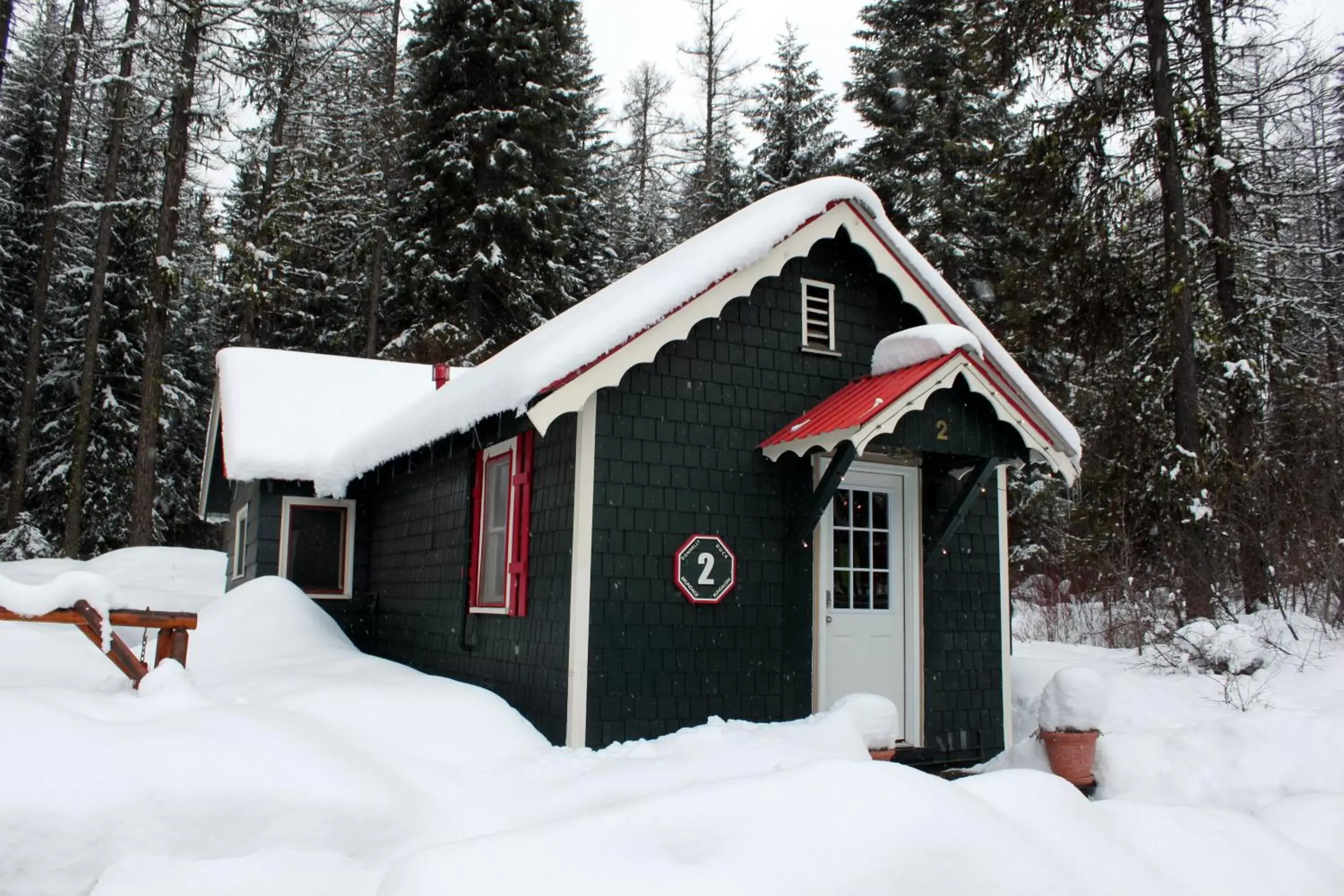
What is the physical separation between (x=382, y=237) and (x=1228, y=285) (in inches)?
660

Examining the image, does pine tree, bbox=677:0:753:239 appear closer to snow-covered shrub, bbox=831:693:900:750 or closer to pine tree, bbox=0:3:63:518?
pine tree, bbox=0:3:63:518

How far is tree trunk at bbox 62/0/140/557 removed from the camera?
19.0 m

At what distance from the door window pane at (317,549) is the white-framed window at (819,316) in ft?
20.2

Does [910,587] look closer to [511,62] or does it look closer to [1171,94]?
[1171,94]

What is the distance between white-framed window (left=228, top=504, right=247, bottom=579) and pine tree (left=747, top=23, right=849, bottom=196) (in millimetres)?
14199

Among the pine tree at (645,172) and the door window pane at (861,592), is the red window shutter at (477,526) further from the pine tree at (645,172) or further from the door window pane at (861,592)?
the pine tree at (645,172)

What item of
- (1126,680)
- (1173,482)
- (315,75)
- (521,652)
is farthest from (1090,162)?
(315,75)

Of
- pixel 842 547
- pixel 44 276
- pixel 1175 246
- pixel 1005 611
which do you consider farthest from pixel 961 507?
pixel 44 276

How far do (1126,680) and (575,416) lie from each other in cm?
495

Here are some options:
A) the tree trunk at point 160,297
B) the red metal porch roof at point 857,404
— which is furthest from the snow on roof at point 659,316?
the tree trunk at point 160,297

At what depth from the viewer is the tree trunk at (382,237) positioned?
74.6 ft

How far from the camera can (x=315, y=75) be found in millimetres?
20141

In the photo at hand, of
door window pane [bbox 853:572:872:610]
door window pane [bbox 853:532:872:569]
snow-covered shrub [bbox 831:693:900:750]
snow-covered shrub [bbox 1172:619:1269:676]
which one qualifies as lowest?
snow-covered shrub [bbox 831:693:900:750]

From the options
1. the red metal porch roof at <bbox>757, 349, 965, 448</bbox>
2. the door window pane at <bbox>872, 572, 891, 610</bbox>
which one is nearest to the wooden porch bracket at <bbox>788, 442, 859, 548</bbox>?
the red metal porch roof at <bbox>757, 349, 965, 448</bbox>
